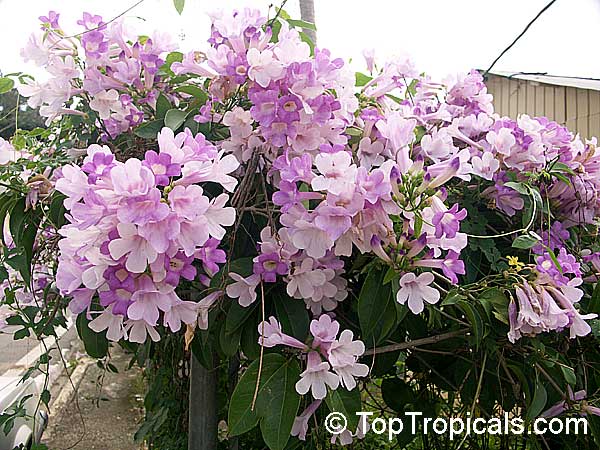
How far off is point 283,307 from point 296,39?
1.02ft

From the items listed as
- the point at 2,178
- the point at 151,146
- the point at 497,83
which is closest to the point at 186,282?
the point at 151,146

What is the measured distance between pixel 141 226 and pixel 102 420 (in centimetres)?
275

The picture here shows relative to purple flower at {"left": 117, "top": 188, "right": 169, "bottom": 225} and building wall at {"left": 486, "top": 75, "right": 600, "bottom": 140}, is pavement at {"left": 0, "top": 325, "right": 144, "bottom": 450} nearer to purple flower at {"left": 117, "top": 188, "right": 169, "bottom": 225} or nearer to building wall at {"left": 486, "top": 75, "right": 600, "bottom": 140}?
purple flower at {"left": 117, "top": 188, "right": 169, "bottom": 225}

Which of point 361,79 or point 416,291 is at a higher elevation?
point 361,79

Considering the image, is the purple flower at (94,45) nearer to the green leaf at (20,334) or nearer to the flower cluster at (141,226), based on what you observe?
the flower cluster at (141,226)

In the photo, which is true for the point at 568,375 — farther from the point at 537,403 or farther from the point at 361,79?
the point at 361,79

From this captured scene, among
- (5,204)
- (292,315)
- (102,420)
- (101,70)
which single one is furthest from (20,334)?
(102,420)

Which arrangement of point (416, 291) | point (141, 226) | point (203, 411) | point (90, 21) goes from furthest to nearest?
point (203, 411) < point (90, 21) < point (416, 291) < point (141, 226)

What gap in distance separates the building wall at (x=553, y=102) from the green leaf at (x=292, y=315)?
9.95 ft

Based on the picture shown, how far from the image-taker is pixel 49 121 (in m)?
0.88

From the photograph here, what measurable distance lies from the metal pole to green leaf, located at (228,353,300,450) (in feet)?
1.08

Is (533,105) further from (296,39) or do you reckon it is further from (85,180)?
(85,180)

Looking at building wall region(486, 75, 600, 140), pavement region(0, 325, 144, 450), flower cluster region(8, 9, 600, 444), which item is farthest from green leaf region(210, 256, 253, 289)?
building wall region(486, 75, 600, 140)

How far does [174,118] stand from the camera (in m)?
0.74
